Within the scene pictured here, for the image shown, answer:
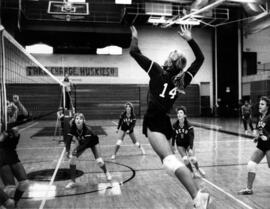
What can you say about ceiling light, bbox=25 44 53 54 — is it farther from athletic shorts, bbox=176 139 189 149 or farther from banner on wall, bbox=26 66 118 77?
athletic shorts, bbox=176 139 189 149

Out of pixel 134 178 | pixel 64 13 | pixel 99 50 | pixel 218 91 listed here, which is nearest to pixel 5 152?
pixel 134 178

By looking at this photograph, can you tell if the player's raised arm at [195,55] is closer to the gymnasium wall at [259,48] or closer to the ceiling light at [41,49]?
the ceiling light at [41,49]

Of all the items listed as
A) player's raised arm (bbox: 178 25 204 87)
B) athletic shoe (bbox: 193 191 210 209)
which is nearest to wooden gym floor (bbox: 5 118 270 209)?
athletic shoe (bbox: 193 191 210 209)

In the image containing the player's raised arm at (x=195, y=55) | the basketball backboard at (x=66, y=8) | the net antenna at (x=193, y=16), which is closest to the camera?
the player's raised arm at (x=195, y=55)

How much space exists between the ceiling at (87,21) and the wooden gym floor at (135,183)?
12491 mm

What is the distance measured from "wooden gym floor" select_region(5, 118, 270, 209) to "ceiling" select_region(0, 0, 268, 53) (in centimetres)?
1249

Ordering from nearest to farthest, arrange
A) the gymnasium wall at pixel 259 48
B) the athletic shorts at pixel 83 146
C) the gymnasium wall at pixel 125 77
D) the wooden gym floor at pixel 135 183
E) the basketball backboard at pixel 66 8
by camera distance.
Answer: the wooden gym floor at pixel 135 183
the athletic shorts at pixel 83 146
the basketball backboard at pixel 66 8
the gymnasium wall at pixel 125 77
the gymnasium wall at pixel 259 48

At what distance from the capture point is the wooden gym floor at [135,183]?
4359 mm

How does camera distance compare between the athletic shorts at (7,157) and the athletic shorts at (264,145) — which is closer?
the athletic shorts at (7,157)

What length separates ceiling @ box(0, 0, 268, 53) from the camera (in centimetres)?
1925

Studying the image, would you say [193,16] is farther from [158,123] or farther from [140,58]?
[158,123]

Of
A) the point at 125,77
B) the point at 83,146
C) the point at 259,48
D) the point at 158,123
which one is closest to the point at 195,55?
the point at 158,123

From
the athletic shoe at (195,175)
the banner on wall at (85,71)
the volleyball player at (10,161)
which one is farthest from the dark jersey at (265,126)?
the banner on wall at (85,71)

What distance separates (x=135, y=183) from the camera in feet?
18.0
